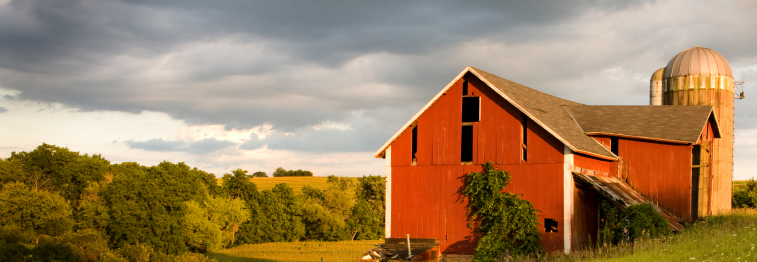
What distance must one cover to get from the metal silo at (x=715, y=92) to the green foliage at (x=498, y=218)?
18.6 m

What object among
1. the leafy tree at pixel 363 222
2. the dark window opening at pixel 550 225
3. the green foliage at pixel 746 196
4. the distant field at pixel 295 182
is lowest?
the leafy tree at pixel 363 222

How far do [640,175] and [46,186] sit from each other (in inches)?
2323

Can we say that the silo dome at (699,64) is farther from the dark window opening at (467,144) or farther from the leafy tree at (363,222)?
the leafy tree at (363,222)

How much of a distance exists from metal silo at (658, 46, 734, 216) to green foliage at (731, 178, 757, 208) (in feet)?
53.7

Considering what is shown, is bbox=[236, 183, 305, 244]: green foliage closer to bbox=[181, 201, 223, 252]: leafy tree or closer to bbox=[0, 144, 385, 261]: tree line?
bbox=[0, 144, 385, 261]: tree line

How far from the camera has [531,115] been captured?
69.6ft

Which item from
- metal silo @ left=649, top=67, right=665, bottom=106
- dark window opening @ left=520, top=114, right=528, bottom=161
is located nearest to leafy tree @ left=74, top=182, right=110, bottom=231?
dark window opening @ left=520, top=114, right=528, bottom=161

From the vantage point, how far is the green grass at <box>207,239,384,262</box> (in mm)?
57459

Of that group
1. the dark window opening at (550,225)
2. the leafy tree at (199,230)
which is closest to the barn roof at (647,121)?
the dark window opening at (550,225)

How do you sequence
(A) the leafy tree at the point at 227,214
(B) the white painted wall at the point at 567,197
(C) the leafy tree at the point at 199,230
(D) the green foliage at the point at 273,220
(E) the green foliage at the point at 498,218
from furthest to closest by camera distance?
1. (D) the green foliage at the point at 273,220
2. (A) the leafy tree at the point at 227,214
3. (C) the leafy tree at the point at 199,230
4. (E) the green foliage at the point at 498,218
5. (B) the white painted wall at the point at 567,197

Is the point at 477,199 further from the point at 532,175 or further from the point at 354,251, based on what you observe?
the point at 354,251

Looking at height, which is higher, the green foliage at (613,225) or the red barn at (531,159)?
the red barn at (531,159)

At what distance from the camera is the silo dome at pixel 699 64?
34438mm

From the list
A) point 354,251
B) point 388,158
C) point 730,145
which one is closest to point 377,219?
point 354,251
